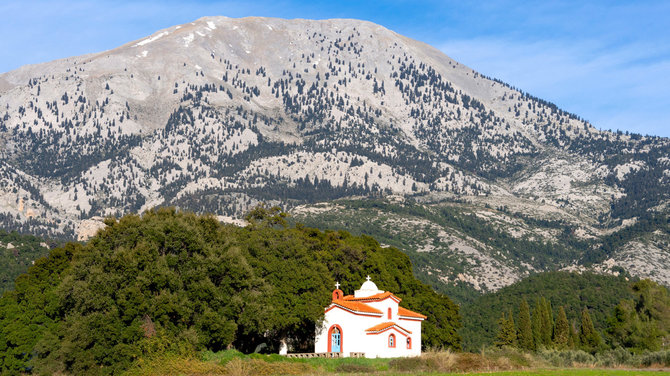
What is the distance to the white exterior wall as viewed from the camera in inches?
3270

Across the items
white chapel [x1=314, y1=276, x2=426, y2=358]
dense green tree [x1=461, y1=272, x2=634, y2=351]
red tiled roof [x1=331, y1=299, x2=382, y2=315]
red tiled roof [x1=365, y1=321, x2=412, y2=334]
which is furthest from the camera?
dense green tree [x1=461, y1=272, x2=634, y2=351]

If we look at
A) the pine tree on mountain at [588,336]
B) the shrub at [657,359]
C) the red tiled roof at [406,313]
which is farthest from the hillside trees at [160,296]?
the pine tree on mountain at [588,336]

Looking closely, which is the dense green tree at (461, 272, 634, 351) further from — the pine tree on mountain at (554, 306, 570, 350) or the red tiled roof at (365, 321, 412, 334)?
the red tiled roof at (365, 321, 412, 334)

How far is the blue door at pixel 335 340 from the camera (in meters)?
84.2

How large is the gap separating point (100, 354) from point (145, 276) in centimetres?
Result: 732

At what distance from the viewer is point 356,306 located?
84.3 m

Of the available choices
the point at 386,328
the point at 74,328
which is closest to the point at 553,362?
the point at 386,328

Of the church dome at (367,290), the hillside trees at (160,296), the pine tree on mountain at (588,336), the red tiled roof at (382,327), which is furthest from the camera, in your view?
the pine tree on mountain at (588,336)

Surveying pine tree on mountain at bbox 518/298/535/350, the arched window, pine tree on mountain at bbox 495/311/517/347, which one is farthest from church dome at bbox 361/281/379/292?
pine tree on mountain at bbox 518/298/535/350

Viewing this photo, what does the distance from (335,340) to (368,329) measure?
3763mm

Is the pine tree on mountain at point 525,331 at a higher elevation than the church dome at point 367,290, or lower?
lower

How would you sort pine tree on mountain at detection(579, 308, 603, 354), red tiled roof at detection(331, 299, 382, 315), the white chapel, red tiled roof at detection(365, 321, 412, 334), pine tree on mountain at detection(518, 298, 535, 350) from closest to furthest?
1. red tiled roof at detection(365, 321, 412, 334)
2. the white chapel
3. red tiled roof at detection(331, 299, 382, 315)
4. pine tree on mountain at detection(579, 308, 603, 354)
5. pine tree on mountain at detection(518, 298, 535, 350)

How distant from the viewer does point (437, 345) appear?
323 feet

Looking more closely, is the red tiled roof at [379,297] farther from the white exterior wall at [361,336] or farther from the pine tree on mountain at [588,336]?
the pine tree on mountain at [588,336]
